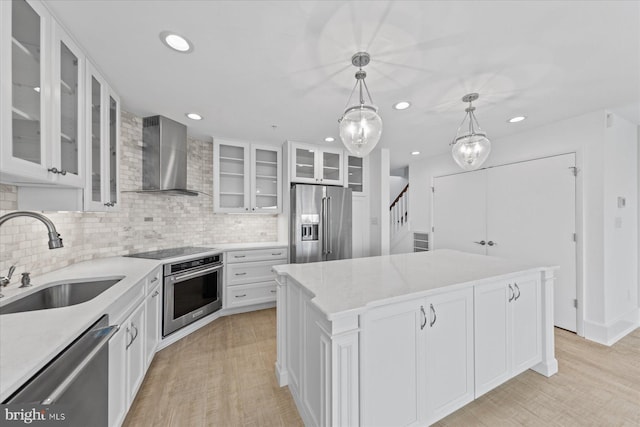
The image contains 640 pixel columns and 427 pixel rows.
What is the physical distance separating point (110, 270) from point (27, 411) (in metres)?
1.42

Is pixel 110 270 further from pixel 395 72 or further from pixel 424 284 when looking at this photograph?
pixel 395 72

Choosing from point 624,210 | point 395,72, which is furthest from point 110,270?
point 624,210

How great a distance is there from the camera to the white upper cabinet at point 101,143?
1.68 metres

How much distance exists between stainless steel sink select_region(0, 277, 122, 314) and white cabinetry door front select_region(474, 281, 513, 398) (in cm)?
259

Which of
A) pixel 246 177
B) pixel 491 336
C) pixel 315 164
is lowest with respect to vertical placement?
pixel 491 336

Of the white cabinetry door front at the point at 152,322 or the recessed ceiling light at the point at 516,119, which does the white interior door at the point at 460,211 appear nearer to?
the recessed ceiling light at the point at 516,119

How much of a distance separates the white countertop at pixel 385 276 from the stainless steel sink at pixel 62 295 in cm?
126

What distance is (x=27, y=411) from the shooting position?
0.70 metres

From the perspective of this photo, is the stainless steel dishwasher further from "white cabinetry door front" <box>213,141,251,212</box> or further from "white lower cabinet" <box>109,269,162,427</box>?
"white cabinetry door front" <box>213,141,251,212</box>

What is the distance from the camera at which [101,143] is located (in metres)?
1.86

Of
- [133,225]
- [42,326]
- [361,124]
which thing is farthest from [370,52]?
[133,225]

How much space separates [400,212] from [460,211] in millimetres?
1523

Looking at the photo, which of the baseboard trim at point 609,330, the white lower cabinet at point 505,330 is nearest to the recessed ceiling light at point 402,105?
the white lower cabinet at point 505,330

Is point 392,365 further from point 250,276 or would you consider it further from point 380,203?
point 380,203
